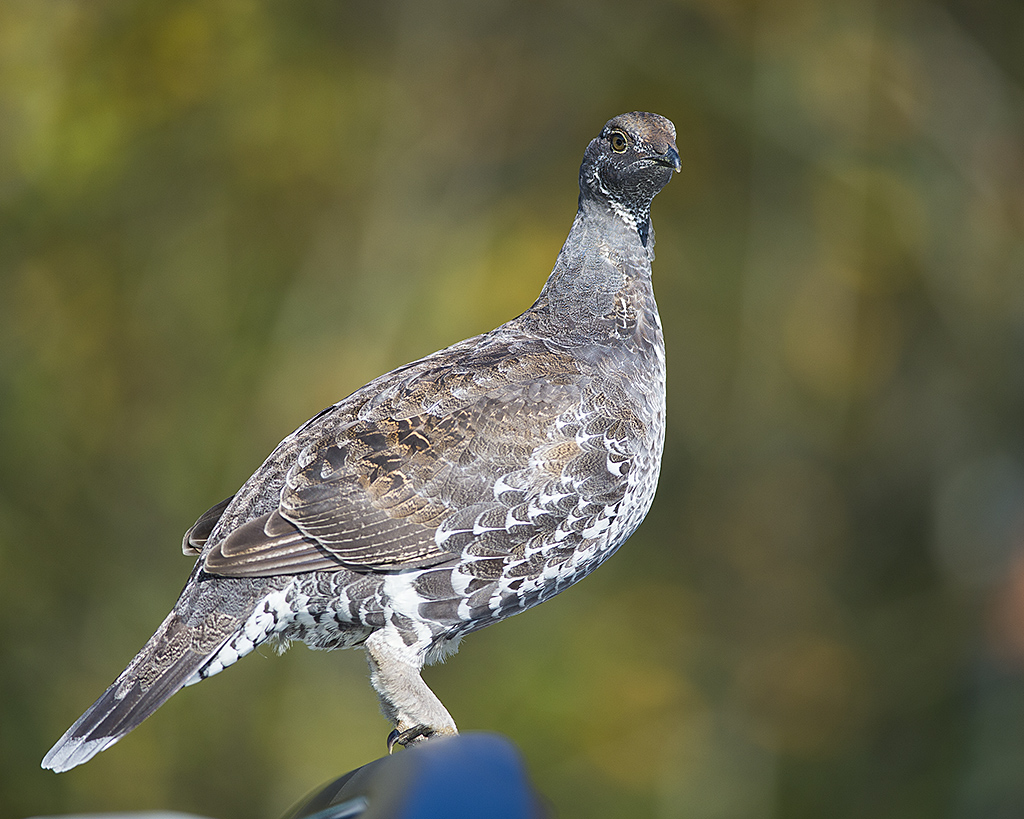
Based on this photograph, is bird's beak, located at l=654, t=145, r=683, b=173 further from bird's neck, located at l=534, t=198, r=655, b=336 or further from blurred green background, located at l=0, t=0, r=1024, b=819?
blurred green background, located at l=0, t=0, r=1024, b=819

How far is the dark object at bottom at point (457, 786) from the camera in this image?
1.75m

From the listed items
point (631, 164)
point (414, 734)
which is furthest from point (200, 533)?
point (631, 164)

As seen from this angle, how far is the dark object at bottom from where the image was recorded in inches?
68.7

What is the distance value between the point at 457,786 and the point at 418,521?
1.07 metres

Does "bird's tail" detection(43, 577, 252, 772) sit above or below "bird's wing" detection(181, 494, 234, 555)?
below

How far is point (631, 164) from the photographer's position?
3.19 meters

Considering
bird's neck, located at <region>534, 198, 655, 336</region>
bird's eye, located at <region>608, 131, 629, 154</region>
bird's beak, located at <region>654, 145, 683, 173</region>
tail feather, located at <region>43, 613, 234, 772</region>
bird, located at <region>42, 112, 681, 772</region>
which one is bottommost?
tail feather, located at <region>43, 613, 234, 772</region>

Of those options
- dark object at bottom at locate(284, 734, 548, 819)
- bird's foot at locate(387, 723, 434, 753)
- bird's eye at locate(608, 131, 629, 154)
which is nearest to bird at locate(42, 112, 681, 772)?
bird's foot at locate(387, 723, 434, 753)

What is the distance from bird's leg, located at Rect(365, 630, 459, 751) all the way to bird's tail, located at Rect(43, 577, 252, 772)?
358 millimetres

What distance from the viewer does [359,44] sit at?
28.7 feet

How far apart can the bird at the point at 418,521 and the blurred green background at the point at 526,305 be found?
4.79m

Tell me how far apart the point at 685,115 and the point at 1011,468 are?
13.2 feet

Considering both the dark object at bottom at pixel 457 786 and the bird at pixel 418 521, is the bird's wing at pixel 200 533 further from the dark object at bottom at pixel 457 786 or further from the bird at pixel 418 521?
the dark object at bottom at pixel 457 786

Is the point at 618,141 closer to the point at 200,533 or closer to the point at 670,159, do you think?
the point at 670,159
